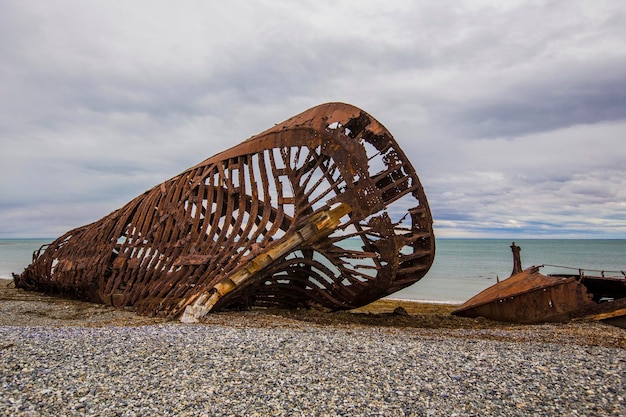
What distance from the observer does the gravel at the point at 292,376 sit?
4.48 metres

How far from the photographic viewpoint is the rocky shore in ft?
14.8

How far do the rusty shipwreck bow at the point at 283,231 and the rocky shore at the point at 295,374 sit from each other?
1.88m

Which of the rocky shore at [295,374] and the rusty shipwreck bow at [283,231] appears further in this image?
the rusty shipwreck bow at [283,231]

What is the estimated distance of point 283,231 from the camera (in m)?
10.4

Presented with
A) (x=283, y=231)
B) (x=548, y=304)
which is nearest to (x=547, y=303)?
(x=548, y=304)

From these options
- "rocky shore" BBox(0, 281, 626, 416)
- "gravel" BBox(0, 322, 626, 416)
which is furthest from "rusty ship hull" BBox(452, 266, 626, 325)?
"gravel" BBox(0, 322, 626, 416)

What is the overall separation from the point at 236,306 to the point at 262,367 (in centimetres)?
574

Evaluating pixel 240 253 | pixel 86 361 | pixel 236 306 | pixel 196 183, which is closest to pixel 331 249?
pixel 240 253

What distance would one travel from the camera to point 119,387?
4.79 m

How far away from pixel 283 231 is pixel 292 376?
5.32 meters

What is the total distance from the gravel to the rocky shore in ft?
0.04

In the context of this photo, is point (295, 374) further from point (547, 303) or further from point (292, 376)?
point (547, 303)

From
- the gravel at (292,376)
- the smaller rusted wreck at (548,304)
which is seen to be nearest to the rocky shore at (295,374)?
the gravel at (292,376)

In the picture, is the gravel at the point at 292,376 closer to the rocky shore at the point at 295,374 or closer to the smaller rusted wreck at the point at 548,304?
the rocky shore at the point at 295,374
